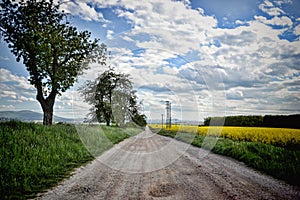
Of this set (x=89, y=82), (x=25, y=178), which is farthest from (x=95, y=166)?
(x=89, y=82)

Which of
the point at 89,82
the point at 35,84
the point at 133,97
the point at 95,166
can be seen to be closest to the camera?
the point at 95,166

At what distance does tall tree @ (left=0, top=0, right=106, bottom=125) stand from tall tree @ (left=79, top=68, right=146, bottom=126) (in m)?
13.2

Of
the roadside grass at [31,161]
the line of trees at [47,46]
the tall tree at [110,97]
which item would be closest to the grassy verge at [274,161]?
the roadside grass at [31,161]

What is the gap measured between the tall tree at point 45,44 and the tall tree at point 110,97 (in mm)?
13249

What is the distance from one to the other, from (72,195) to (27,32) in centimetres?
1551

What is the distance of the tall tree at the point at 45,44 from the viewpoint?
17.6 meters

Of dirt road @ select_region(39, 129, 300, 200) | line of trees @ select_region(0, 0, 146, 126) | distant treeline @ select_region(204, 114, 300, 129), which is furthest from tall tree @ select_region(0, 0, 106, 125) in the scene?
distant treeline @ select_region(204, 114, 300, 129)

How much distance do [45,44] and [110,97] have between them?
19.0 metres

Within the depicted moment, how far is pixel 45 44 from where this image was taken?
17.2m

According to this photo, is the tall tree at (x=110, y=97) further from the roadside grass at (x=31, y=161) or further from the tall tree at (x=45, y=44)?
the roadside grass at (x=31, y=161)

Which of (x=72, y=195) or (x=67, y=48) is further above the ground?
(x=67, y=48)

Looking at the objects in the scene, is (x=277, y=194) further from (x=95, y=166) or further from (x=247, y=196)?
(x=95, y=166)

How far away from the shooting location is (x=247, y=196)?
17.0 ft

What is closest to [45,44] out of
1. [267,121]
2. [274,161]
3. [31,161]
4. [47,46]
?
[47,46]
